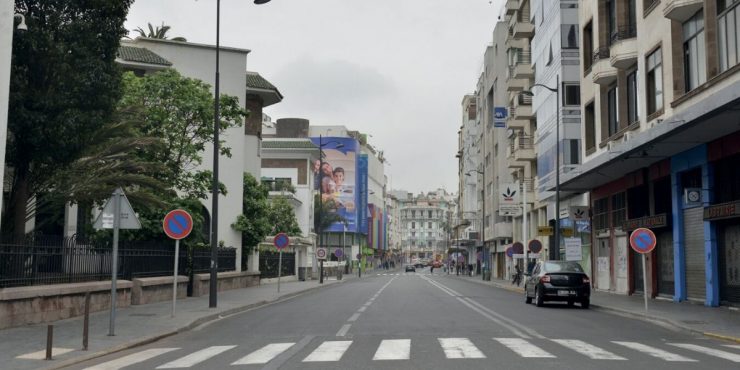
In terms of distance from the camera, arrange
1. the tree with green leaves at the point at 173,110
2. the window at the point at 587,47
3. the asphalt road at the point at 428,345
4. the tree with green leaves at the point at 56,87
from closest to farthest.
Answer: the asphalt road at the point at 428,345 < the tree with green leaves at the point at 56,87 < the tree with green leaves at the point at 173,110 < the window at the point at 587,47

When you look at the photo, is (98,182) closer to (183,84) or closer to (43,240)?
(43,240)

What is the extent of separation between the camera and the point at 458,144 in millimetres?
134375

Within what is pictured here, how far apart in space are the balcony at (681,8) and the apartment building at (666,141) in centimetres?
3

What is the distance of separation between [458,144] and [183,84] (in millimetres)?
106295

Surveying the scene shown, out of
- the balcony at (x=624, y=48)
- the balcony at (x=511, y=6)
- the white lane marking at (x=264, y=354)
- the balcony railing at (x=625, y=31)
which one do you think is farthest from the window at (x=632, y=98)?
the balcony at (x=511, y=6)

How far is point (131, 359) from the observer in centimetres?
1175

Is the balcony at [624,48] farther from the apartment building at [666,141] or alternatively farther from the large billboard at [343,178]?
the large billboard at [343,178]

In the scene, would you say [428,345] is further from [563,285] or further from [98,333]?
[563,285]

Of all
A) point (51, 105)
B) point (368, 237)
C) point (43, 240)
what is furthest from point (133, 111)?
point (368, 237)

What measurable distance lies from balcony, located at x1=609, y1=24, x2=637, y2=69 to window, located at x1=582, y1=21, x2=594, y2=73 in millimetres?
5025

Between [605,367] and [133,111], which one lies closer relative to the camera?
[605,367]

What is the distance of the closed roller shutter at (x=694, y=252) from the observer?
1012 inches

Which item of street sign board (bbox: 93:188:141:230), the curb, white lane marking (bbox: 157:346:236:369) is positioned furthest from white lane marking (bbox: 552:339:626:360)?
street sign board (bbox: 93:188:141:230)

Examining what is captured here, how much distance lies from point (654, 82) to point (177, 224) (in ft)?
64.2
